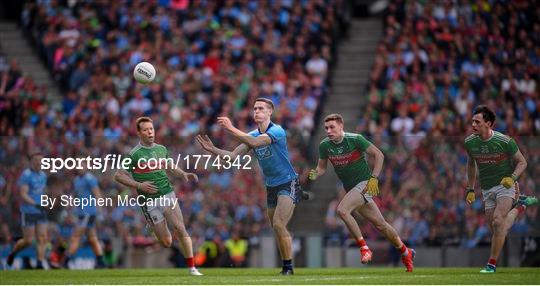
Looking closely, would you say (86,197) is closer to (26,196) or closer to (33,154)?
(26,196)

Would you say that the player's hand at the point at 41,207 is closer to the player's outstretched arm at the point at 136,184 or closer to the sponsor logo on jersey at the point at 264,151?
the player's outstretched arm at the point at 136,184

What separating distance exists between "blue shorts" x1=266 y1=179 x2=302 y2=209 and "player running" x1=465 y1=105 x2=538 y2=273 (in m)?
2.83

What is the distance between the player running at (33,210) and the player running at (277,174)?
5107mm

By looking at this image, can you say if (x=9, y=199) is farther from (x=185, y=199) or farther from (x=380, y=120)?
(x=380, y=120)

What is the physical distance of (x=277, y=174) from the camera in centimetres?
1981

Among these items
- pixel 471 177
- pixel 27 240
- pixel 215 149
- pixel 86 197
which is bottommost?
pixel 27 240

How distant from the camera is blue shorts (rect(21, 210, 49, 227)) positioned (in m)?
23.8

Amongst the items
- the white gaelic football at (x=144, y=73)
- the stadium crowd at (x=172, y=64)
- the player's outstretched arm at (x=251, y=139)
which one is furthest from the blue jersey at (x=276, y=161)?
the stadium crowd at (x=172, y=64)

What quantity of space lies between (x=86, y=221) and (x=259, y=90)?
27.4ft

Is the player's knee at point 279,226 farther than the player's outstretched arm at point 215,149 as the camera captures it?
No

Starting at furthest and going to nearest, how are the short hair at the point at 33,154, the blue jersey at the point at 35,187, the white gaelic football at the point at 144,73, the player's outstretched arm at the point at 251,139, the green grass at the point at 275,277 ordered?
the short hair at the point at 33,154 < the blue jersey at the point at 35,187 < the white gaelic football at the point at 144,73 < the player's outstretched arm at the point at 251,139 < the green grass at the point at 275,277

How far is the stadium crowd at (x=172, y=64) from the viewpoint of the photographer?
3041 centimetres

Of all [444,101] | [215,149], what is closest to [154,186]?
[215,149]

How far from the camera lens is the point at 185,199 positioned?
24062 mm
